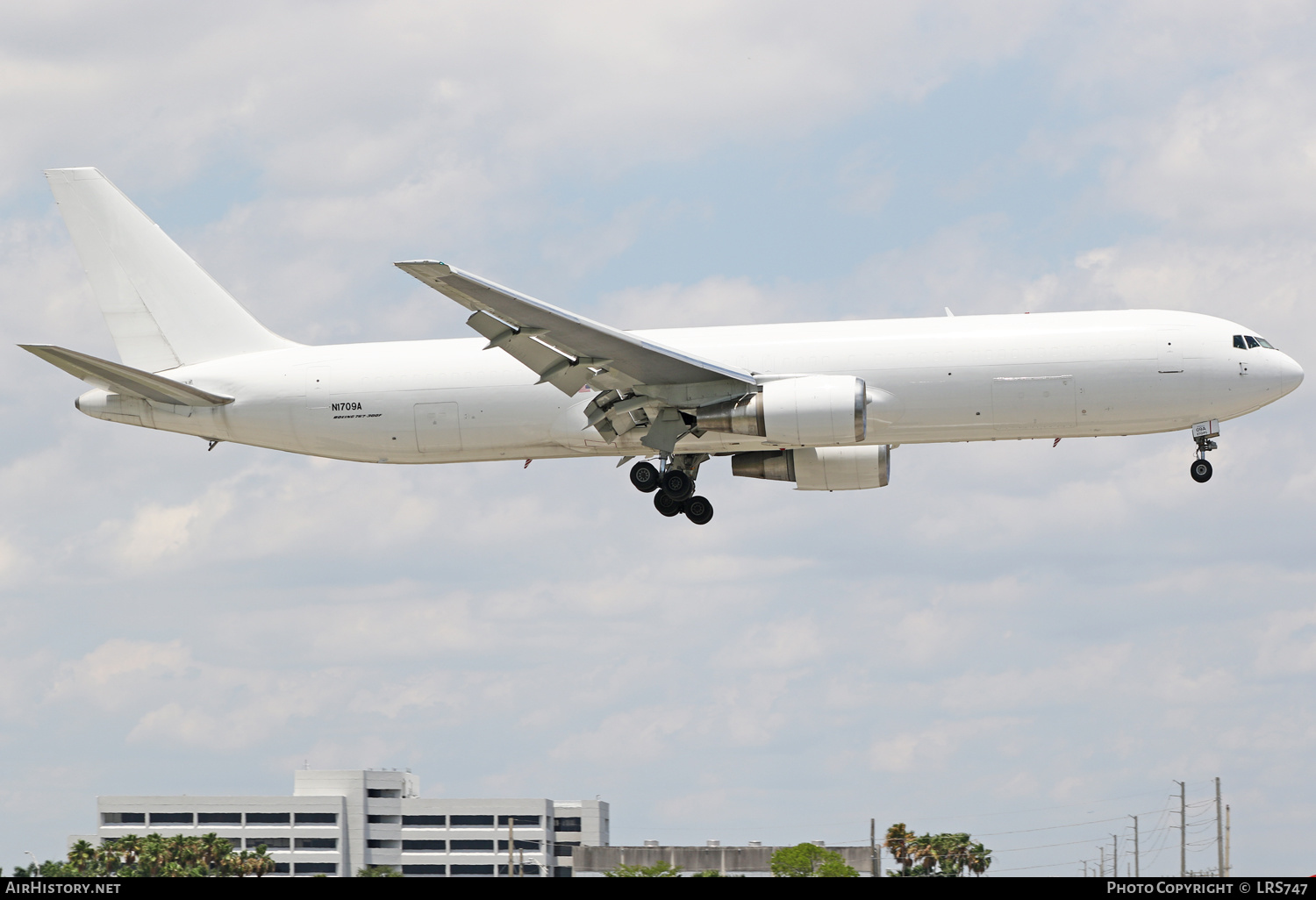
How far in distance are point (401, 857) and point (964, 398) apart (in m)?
95.5

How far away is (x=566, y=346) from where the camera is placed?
3647 centimetres

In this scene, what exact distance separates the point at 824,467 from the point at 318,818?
90.1 meters

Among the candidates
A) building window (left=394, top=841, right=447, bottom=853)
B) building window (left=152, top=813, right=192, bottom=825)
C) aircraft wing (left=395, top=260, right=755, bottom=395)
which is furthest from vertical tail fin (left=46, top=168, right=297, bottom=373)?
building window (left=394, top=841, right=447, bottom=853)

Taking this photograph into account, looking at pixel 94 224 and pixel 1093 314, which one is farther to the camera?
pixel 94 224

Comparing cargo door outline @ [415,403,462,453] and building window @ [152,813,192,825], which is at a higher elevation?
cargo door outline @ [415,403,462,453]

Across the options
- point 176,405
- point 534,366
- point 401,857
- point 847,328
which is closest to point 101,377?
point 176,405

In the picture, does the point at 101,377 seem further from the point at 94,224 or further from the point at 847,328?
the point at 847,328

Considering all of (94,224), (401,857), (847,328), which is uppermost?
(94,224)

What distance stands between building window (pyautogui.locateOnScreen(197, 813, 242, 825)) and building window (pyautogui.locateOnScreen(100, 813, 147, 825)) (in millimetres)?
4726

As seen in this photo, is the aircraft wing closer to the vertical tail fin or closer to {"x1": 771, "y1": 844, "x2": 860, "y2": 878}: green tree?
the vertical tail fin

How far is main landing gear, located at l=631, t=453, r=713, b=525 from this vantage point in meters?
40.3

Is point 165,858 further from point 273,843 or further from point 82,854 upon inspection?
point 273,843
